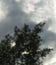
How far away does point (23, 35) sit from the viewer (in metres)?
63.1

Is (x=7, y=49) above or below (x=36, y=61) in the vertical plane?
above

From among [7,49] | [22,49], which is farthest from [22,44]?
[7,49]

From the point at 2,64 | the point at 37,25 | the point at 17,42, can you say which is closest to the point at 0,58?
the point at 2,64

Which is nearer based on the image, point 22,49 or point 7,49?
point 22,49

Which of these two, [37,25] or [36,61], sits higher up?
[37,25]

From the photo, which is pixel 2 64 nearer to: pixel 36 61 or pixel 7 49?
pixel 7 49

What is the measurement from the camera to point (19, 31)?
2506 inches

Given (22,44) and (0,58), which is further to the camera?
(0,58)

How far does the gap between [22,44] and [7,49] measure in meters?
5.33

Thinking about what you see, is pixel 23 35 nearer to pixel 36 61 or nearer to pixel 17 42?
pixel 17 42

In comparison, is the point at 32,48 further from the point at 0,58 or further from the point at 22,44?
the point at 0,58

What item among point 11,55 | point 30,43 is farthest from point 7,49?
point 30,43

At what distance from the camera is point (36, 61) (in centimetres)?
6375

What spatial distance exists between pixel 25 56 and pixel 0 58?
24.1 ft
